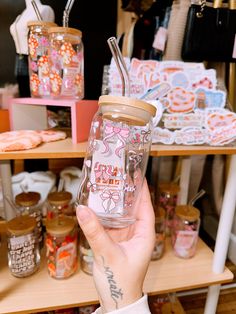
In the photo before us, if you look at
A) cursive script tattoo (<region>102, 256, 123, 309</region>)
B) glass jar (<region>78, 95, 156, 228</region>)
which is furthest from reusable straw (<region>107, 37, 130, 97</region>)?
cursive script tattoo (<region>102, 256, 123, 309</region>)

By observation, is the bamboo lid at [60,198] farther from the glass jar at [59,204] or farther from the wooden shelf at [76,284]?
the wooden shelf at [76,284]

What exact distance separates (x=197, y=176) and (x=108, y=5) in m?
1.01

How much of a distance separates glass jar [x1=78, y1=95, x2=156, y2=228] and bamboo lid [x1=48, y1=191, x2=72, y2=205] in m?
0.36

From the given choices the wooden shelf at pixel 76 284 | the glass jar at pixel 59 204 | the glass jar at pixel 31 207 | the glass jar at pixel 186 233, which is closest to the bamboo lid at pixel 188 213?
the glass jar at pixel 186 233

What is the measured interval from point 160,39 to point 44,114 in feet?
1.96

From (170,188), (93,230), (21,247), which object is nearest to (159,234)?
(170,188)

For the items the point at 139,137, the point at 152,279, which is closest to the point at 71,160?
the point at 152,279

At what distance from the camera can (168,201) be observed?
114 centimetres

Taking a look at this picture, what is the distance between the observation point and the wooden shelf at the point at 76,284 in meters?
0.77

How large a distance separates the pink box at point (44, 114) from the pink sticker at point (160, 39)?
51cm

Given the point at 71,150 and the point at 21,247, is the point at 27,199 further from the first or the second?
the point at 71,150

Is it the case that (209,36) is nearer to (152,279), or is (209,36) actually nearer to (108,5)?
(108,5)

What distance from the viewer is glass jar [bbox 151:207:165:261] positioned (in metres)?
0.98

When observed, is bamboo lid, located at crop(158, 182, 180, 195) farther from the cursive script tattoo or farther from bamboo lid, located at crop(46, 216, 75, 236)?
the cursive script tattoo
